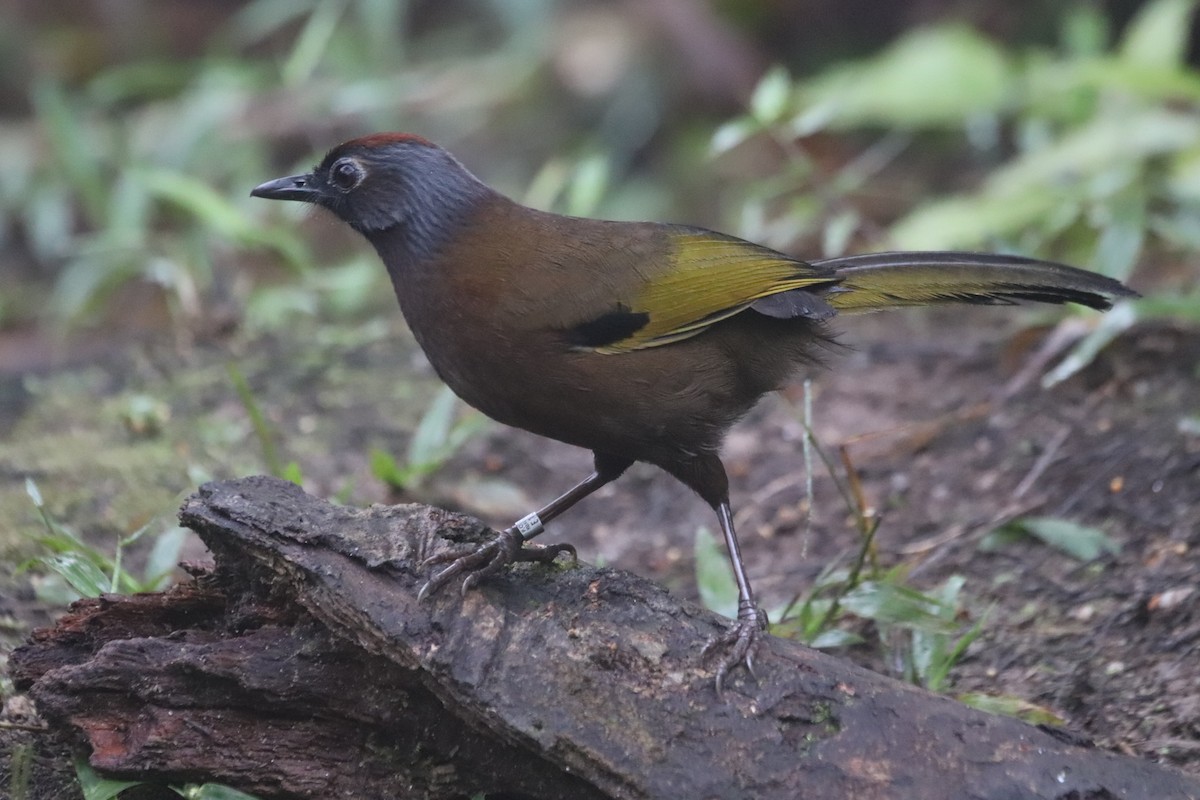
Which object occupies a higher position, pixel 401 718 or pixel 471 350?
pixel 471 350

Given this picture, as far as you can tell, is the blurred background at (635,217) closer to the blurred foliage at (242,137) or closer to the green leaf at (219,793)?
the blurred foliage at (242,137)

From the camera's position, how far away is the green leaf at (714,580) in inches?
149

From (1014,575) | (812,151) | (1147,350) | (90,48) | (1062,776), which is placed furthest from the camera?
(90,48)

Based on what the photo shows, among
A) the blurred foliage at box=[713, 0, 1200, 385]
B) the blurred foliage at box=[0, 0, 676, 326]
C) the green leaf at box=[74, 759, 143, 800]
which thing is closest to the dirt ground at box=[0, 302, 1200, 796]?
the blurred foliage at box=[713, 0, 1200, 385]

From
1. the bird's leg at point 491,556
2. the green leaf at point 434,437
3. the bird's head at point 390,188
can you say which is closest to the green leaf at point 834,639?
the bird's leg at point 491,556

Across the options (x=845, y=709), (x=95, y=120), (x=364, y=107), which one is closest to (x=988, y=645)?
(x=845, y=709)

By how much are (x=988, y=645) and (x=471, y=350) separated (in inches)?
70.1

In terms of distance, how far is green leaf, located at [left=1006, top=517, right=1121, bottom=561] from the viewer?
4125 millimetres

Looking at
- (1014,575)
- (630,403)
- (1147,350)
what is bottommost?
(1014,575)

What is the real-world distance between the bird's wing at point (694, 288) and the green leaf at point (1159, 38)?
4.02 m

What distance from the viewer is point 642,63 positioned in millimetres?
9516

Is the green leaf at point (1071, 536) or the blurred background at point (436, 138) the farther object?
the blurred background at point (436, 138)

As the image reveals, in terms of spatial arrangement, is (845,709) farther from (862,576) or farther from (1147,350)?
(1147,350)

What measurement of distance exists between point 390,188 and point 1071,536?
96.1 inches
